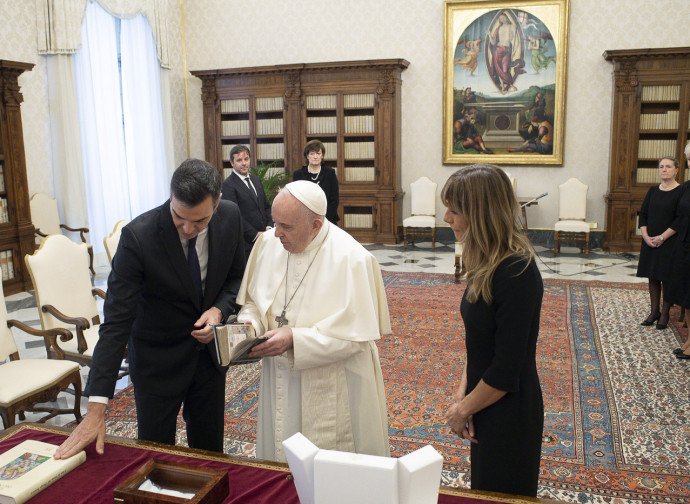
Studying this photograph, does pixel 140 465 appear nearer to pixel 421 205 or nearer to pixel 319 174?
pixel 319 174

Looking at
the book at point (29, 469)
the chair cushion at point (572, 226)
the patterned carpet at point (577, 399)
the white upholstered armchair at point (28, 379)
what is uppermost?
the book at point (29, 469)

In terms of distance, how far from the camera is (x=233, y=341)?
6.93ft

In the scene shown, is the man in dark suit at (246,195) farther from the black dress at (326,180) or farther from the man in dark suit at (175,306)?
the man in dark suit at (175,306)

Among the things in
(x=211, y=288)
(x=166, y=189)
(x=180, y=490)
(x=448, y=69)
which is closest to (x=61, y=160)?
(x=166, y=189)

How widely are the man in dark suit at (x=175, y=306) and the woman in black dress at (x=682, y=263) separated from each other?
15.3ft

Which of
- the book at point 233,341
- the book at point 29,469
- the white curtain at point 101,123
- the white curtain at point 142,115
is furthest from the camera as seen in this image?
the white curtain at point 142,115

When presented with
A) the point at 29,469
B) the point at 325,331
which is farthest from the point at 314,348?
the point at 29,469

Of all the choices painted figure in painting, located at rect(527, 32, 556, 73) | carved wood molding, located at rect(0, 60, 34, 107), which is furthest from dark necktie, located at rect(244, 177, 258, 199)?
painted figure in painting, located at rect(527, 32, 556, 73)

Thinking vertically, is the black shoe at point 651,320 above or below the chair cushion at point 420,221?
below

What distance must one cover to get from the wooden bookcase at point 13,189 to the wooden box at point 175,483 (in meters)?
7.43

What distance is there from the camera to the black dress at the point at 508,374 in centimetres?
194

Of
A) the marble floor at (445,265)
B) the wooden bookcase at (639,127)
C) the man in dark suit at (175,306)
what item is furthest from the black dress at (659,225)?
the man in dark suit at (175,306)

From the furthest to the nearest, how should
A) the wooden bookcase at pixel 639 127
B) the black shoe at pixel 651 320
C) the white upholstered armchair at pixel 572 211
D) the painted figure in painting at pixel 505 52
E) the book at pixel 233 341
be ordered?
1. the painted figure in painting at pixel 505 52
2. the white upholstered armchair at pixel 572 211
3. the wooden bookcase at pixel 639 127
4. the black shoe at pixel 651 320
5. the book at pixel 233 341

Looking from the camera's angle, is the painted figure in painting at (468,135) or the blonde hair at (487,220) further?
the painted figure in painting at (468,135)
